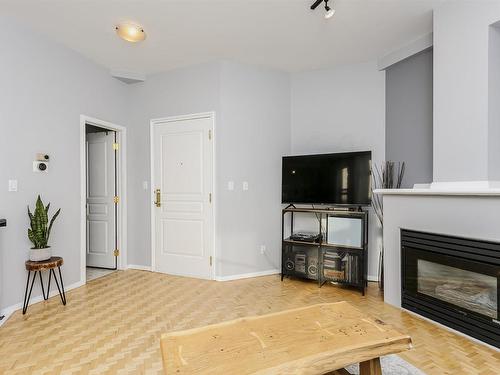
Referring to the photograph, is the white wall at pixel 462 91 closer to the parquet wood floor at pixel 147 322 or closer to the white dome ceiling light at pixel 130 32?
the parquet wood floor at pixel 147 322

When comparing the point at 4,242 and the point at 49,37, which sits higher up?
the point at 49,37

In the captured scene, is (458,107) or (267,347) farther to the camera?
(458,107)

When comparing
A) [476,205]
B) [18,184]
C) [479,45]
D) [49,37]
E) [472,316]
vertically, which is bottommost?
[472,316]

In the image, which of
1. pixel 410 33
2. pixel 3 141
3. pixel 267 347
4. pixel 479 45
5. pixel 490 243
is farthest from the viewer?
pixel 410 33

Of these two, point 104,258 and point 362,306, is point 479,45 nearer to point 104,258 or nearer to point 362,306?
point 362,306

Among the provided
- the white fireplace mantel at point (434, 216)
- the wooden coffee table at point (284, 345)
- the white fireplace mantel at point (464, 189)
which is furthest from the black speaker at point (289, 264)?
the wooden coffee table at point (284, 345)

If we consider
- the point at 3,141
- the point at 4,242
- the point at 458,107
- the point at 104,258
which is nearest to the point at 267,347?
the point at 458,107

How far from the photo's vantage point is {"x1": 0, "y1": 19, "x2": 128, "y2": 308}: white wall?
2.63 metres

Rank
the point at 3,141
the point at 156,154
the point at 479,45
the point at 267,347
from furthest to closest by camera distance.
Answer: the point at 156,154, the point at 3,141, the point at 479,45, the point at 267,347

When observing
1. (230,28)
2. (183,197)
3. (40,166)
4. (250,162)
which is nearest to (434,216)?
(250,162)

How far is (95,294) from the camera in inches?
122

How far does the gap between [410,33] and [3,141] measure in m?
4.12

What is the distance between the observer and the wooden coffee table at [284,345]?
3.83 feet

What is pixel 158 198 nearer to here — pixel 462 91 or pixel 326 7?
pixel 326 7
